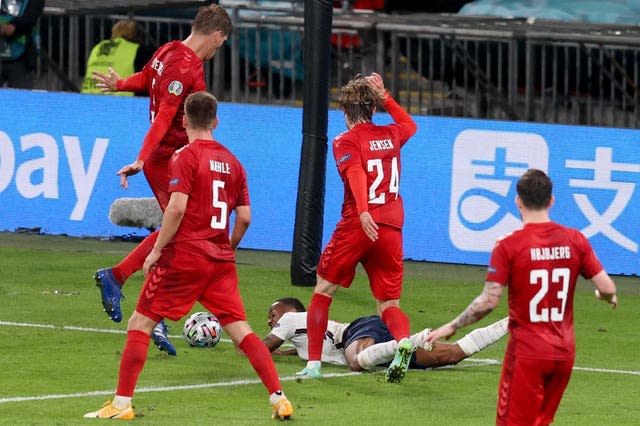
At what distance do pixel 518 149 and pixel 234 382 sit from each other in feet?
20.8

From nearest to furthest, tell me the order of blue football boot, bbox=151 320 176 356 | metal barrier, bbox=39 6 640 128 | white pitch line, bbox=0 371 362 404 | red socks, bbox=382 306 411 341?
white pitch line, bbox=0 371 362 404
red socks, bbox=382 306 411 341
blue football boot, bbox=151 320 176 356
metal barrier, bbox=39 6 640 128

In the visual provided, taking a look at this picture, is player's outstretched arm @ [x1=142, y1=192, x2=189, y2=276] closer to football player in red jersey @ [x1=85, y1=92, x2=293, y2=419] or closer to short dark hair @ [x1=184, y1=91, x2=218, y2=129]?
Answer: football player in red jersey @ [x1=85, y1=92, x2=293, y2=419]

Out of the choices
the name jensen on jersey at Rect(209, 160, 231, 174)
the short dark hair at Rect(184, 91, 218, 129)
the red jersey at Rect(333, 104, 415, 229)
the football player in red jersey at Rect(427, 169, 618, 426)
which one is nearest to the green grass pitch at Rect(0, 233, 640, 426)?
the red jersey at Rect(333, 104, 415, 229)

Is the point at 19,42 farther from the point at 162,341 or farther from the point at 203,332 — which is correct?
the point at 162,341

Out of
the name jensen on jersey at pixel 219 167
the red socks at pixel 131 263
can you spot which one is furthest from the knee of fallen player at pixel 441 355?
the name jensen on jersey at pixel 219 167

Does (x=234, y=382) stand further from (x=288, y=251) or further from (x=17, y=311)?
(x=288, y=251)

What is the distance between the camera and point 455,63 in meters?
18.9

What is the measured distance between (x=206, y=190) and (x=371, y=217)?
173 centimetres

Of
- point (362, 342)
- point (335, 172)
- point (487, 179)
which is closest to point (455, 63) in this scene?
point (335, 172)

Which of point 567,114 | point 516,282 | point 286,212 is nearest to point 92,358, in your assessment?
point 516,282

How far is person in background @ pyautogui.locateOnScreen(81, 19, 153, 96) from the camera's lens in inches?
767

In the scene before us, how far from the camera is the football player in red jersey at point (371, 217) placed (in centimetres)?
1144

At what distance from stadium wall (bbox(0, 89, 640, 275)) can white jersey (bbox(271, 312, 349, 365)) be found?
201 inches

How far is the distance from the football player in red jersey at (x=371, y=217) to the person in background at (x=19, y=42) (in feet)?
31.0
